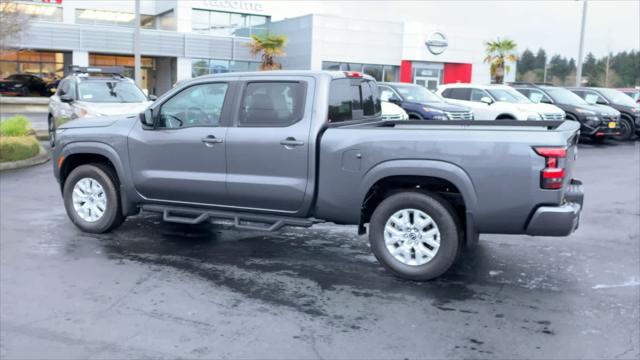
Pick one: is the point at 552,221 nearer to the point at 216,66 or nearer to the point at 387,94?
the point at 387,94

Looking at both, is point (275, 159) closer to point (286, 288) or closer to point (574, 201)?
point (286, 288)

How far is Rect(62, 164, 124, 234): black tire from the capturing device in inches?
283

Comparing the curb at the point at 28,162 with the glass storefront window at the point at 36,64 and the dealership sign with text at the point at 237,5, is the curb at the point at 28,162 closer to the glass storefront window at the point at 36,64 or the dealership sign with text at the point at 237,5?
the glass storefront window at the point at 36,64

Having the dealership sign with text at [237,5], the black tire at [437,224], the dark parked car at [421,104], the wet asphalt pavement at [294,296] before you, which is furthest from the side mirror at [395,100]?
→ the dealership sign with text at [237,5]

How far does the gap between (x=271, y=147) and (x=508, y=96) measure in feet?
47.5

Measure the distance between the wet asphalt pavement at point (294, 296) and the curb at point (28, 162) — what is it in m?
4.89

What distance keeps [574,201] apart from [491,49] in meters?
43.7

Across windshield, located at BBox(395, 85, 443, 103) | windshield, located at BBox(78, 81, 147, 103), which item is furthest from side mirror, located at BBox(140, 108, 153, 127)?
windshield, located at BBox(395, 85, 443, 103)

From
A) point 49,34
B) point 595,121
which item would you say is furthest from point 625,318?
point 49,34

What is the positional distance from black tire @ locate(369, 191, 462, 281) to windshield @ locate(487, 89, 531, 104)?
13.9 metres

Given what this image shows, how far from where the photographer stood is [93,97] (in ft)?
47.4

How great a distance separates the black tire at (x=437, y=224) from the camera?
5.62 m

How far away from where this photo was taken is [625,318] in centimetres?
498

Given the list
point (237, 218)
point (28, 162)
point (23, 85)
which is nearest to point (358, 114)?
point (237, 218)
